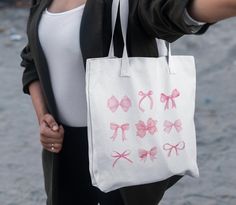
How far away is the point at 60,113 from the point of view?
2.31 metres

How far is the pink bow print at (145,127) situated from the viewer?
2.07m

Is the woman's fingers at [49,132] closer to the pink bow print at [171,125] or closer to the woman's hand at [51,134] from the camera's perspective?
the woman's hand at [51,134]

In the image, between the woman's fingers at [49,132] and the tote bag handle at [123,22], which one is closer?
the tote bag handle at [123,22]

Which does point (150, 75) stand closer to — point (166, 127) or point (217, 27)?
point (166, 127)

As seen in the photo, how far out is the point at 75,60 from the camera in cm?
217

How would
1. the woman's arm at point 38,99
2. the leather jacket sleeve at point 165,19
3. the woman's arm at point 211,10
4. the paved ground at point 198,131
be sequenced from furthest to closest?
the paved ground at point 198,131 < the woman's arm at point 38,99 < the leather jacket sleeve at point 165,19 < the woman's arm at point 211,10

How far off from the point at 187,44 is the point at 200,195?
9.20 feet

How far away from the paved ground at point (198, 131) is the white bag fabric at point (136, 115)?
1587 millimetres

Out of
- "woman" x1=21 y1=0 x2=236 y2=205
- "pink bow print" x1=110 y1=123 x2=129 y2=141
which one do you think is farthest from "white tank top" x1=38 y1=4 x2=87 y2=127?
"pink bow print" x1=110 y1=123 x2=129 y2=141

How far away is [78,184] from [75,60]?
1.70ft

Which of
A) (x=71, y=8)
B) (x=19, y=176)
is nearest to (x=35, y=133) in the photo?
(x=19, y=176)

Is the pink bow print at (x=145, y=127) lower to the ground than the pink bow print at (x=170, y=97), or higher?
lower

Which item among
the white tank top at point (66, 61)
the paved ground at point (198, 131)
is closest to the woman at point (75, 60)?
the white tank top at point (66, 61)

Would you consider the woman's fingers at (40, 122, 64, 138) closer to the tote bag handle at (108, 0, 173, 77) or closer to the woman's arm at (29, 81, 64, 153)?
the woman's arm at (29, 81, 64, 153)
